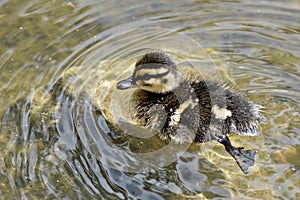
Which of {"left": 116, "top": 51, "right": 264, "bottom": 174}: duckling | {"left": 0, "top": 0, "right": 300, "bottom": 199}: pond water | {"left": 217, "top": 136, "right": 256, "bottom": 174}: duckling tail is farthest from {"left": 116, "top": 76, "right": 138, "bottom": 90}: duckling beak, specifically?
{"left": 217, "top": 136, "right": 256, "bottom": 174}: duckling tail

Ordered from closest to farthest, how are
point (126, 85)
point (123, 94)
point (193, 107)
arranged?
1. point (193, 107)
2. point (126, 85)
3. point (123, 94)

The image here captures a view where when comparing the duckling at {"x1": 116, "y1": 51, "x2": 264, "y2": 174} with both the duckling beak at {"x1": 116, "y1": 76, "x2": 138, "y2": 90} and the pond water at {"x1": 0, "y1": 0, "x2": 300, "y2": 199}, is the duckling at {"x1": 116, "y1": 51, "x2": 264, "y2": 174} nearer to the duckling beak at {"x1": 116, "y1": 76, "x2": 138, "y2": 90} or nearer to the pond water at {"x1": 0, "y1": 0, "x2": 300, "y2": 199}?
the duckling beak at {"x1": 116, "y1": 76, "x2": 138, "y2": 90}

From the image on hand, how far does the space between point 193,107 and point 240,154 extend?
1.43 feet

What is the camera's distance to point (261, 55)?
411 cm

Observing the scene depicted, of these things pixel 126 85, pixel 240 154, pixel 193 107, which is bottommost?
pixel 240 154

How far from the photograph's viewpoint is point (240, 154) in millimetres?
3350

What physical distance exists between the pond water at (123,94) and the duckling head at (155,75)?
1.15 ft

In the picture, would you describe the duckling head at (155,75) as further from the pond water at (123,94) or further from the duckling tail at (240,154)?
the duckling tail at (240,154)

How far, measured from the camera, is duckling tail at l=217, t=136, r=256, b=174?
3293mm

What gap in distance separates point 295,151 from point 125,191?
1.14 m

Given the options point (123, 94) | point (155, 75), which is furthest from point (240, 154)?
point (123, 94)

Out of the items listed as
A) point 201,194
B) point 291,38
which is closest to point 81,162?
point 201,194

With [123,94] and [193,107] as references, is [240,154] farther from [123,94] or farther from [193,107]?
[123,94]

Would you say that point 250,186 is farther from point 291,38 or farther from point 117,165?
point 291,38
